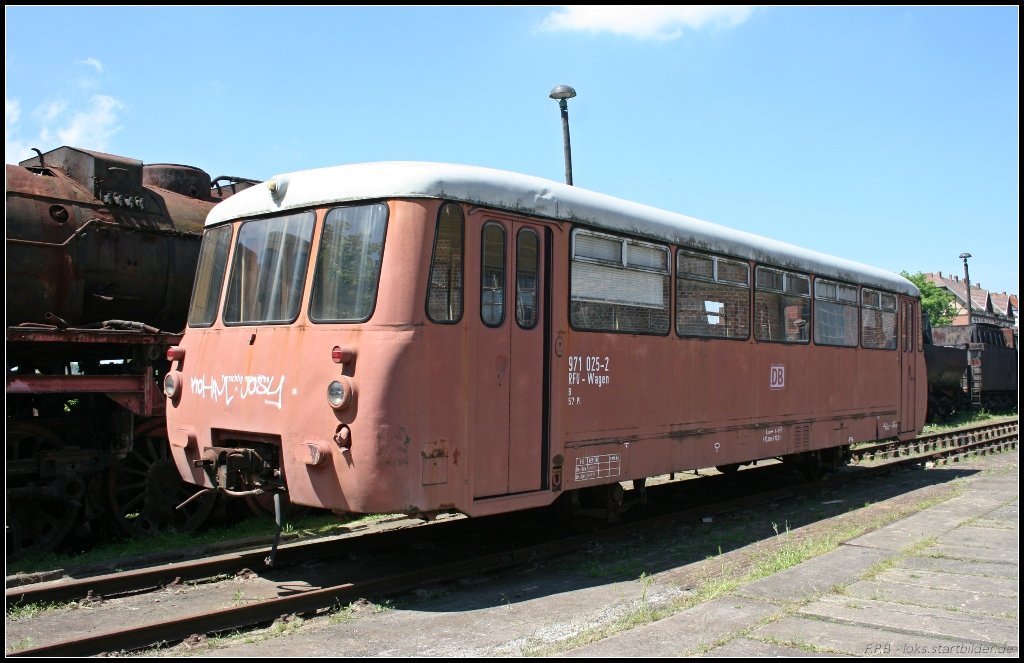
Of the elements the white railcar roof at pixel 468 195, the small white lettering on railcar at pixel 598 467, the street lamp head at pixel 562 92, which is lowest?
the small white lettering on railcar at pixel 598 467

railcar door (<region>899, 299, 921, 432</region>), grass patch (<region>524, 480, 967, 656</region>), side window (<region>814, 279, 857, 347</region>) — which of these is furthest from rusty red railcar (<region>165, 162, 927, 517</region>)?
railcar door (<region>899, 299, 921, 432</region>)

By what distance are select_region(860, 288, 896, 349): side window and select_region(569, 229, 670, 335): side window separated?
545 centimetres

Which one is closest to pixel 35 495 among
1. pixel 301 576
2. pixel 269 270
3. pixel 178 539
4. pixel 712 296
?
pixel 178 539

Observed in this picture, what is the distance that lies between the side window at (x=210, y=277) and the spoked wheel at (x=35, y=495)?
1880 millimetres

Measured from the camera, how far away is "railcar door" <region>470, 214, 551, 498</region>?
21.5 feet

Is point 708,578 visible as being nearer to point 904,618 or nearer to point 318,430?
point 904,618

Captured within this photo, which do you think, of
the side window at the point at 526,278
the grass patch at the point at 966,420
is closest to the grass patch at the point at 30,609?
the side window at the point at 526,278

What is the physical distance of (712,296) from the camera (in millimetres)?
9086

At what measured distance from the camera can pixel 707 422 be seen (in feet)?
29.5

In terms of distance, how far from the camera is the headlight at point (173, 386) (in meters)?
7.49

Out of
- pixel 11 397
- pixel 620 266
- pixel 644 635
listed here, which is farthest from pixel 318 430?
pixel 11 397

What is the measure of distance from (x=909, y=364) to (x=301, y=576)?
35.5ft

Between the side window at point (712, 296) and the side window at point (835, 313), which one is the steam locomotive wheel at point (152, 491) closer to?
the side window at point (712, 296)

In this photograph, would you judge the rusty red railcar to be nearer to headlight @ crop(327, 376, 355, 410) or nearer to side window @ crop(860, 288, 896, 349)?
headlight @ crop(327, 376, 355, 410)
